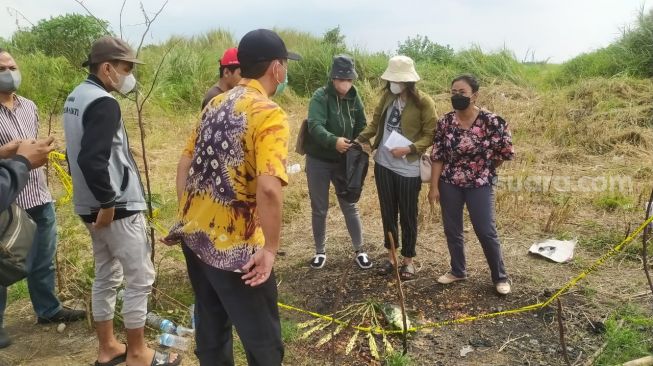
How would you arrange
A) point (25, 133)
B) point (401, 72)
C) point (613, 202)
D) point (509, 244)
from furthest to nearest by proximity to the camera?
point (613, 202) → point (509, 244) → point (401, 72) → point (25, 133)

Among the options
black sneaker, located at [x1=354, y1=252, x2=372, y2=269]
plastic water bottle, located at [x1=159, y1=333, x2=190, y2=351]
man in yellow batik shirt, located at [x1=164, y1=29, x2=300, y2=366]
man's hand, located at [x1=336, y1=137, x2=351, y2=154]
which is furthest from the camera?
black sneaker, located at [x1=354, y1=252, x2=372, y2=269]

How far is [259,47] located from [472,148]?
6.48 feet

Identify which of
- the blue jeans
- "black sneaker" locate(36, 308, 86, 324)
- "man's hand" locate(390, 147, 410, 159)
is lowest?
"black sneaker" locate(36, 308, 86, 324)

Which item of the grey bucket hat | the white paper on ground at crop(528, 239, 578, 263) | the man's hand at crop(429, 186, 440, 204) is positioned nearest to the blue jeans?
the grey bucket hat

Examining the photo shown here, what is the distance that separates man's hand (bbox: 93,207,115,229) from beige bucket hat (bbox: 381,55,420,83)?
199 cm

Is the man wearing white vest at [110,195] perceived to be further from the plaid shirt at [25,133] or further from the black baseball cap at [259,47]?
the black baseball cap at [259,47]

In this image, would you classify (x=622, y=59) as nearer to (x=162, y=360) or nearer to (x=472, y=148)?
(x=472, y=148)

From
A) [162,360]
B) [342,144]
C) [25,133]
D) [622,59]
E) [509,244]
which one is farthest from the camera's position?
[622,59]

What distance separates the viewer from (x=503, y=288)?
3.59m

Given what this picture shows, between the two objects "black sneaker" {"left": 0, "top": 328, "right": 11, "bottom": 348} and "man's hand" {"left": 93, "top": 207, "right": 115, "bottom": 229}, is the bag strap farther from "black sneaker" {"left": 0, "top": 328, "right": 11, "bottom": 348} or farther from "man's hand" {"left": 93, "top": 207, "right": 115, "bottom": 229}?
"black sneaker" {"left": 0, "top": 328, "right": 11, "bottom": 348}

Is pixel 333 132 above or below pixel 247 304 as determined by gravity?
above

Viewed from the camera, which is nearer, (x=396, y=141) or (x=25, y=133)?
(x=25, y=133)

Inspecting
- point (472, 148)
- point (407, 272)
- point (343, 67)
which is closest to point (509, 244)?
point (407, 272)

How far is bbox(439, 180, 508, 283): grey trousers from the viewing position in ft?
11.5
